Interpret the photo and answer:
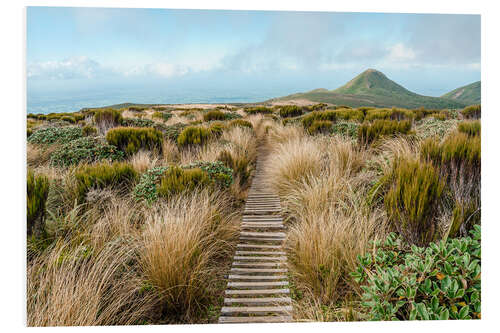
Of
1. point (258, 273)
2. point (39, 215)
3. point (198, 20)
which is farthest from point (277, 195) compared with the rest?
point (39, 215)

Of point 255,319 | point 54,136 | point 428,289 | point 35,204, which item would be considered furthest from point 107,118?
point 428,289

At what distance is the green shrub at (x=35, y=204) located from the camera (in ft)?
7.72

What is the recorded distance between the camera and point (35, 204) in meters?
2.38

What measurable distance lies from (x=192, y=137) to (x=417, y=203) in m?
4.70

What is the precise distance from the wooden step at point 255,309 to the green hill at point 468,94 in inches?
95.4

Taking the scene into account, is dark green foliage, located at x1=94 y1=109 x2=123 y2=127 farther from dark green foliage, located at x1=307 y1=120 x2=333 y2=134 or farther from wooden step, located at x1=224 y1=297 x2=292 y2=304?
wooden step, located at x1=224 y1=297 x2=292 y2=304

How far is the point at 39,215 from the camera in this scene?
2432 mm

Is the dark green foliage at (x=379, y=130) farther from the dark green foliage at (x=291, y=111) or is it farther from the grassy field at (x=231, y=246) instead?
the dark green foliage at (x=291, y=111)

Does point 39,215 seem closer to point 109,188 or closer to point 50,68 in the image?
point 109,188

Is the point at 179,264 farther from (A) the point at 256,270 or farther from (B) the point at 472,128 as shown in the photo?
(B) the point at 472,128

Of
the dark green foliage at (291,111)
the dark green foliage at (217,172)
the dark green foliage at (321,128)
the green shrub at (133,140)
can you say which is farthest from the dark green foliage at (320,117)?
the dark green foliage at (217,172)

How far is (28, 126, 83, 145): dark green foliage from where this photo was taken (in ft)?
18.8

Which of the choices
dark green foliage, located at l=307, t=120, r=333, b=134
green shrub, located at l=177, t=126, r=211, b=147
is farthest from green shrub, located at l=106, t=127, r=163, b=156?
dark green foliage, located at l=307, t=120, r=333, b=134
